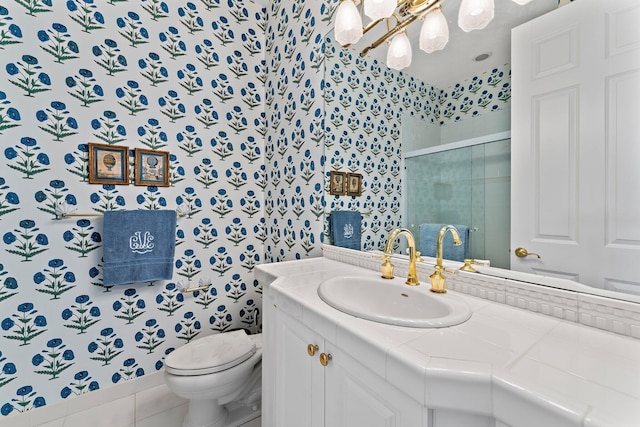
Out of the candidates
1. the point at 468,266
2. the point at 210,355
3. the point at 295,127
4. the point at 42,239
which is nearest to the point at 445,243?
the point at 468,266

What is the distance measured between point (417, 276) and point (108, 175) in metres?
1.79

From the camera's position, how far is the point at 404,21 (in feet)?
3.86

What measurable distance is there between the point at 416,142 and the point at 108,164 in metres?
1.74

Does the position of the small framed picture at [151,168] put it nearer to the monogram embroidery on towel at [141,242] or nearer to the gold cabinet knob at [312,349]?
the monogram embroidery on towel at [141,242]

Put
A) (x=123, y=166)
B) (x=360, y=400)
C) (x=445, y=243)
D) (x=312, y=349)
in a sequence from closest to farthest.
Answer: (x=360, y=400), (x=312, y=349), (x=445, y=243), (x=123, y=166)

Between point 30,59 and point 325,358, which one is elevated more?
point 30,59

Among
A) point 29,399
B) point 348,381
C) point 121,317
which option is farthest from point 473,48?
point 29,399

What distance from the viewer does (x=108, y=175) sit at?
1585 millimetres

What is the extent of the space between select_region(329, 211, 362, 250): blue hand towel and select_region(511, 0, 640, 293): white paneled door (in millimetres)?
698

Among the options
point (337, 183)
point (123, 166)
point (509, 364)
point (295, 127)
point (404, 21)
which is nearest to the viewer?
point (509, 364)

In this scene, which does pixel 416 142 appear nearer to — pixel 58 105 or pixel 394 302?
pixel 394 302

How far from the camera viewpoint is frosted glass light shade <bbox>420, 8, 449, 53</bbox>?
1047mm

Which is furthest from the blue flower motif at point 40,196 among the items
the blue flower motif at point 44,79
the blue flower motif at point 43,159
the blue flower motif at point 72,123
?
the blue flower motif at point 44,79

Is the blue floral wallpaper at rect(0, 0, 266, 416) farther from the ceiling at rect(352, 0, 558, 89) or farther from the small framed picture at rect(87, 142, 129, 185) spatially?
the ceiling at rect(352, 0, 558, 89)
